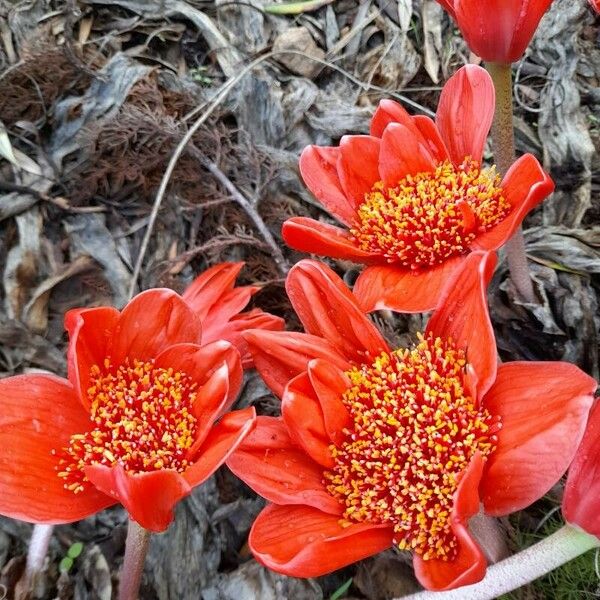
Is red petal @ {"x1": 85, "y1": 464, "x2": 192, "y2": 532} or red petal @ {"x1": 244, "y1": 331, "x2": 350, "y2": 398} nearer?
red petal @ {"x1": 85, "y1": 464, "x2": 192, "y2": 532}

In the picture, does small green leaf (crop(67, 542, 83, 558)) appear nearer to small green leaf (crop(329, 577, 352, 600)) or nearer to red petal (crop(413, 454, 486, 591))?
small green leaf (crop(329, 577, 352, 600))

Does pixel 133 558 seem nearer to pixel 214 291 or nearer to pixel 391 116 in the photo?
pixel 214 291

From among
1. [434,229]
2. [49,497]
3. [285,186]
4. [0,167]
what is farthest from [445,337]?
[0,167]

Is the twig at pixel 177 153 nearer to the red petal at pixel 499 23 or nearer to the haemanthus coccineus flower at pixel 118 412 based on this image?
the haemanthus coccineus flower at pixel 118 412

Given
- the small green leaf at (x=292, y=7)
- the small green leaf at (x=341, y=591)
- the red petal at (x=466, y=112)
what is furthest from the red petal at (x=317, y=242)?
the small green leaf at (x=292, y=7)

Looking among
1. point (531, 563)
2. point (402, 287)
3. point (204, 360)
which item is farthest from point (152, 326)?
point (531, 563)

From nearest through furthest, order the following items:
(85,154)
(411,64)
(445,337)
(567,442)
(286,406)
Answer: (567,442)
(286,406)
(445,337)
(85,154)
(411,64)

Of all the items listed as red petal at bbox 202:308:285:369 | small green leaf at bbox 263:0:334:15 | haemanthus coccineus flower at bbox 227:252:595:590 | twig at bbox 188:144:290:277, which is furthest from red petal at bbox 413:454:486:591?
small green leaf at bbox 263:0:334:15

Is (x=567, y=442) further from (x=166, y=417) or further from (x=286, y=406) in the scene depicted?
(x=166, y=417)
